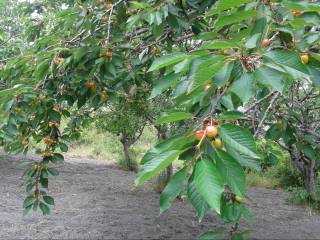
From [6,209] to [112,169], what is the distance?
4.19 m

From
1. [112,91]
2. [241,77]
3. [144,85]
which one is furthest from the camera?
[144,85]

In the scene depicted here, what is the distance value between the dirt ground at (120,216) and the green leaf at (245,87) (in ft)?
13.2

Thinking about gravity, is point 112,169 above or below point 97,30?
→ below

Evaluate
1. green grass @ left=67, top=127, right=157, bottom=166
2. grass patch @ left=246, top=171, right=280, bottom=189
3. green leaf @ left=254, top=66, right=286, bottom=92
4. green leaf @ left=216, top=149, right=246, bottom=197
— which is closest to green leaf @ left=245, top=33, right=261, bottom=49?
green leaf @ left=254, top=66, right=286, bottom=92

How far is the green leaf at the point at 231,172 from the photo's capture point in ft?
3.17

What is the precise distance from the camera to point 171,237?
16.1ft

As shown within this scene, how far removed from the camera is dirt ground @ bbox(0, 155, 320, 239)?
4.98 m

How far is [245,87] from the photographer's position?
3.57 ft

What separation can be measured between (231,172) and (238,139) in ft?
0.27

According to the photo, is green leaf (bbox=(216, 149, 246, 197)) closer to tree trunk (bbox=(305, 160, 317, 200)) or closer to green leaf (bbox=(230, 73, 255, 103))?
green leaf (bbox=(230, 73, 255, 103))

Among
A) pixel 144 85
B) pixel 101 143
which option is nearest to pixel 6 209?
pixel 144 85

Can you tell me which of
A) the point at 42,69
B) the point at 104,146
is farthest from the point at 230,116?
the point at 104,146

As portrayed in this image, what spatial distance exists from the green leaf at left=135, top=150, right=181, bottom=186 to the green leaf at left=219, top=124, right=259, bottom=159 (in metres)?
0.13

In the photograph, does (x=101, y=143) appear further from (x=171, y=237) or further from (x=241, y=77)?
(x=241, y=77)
